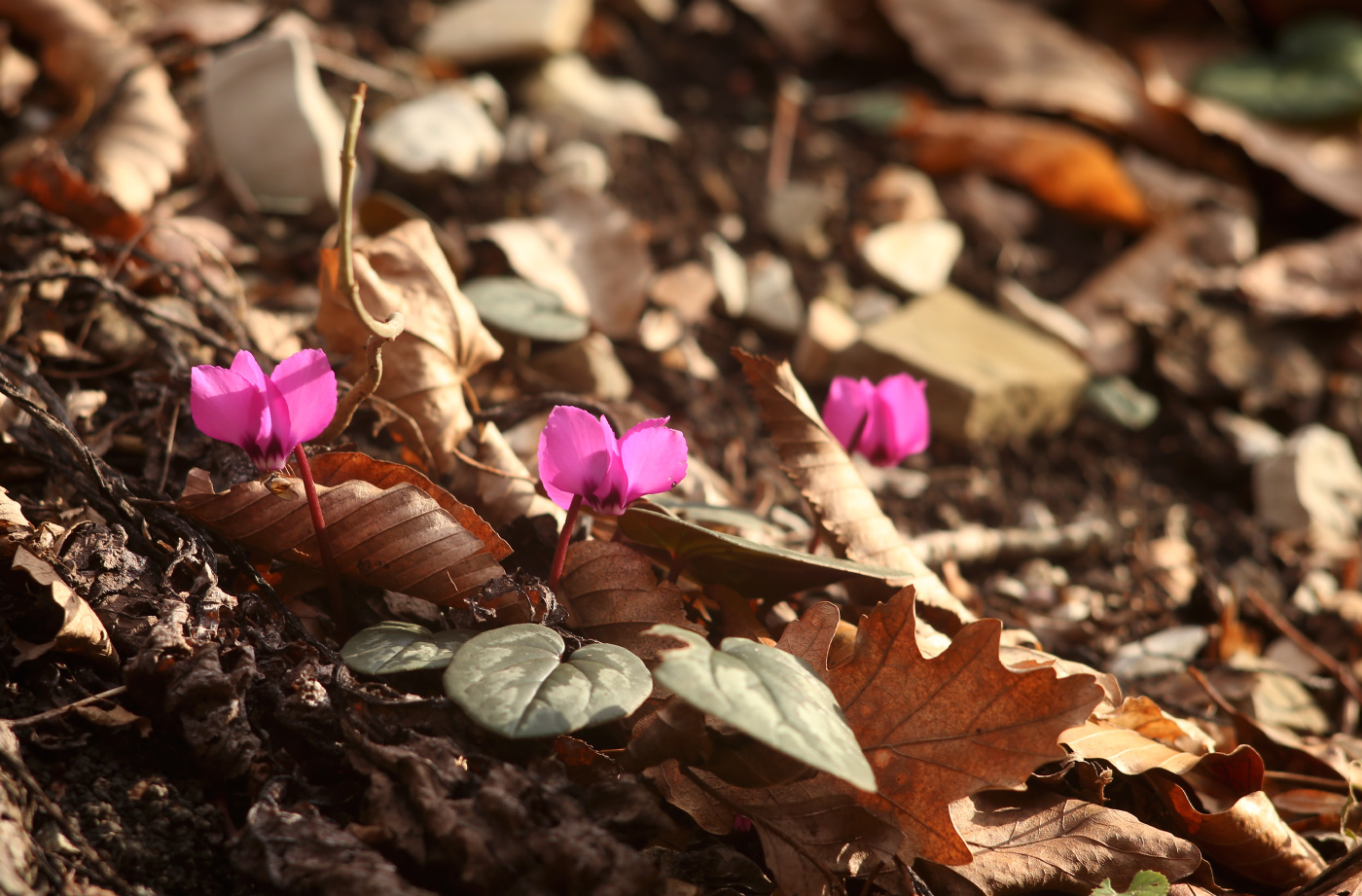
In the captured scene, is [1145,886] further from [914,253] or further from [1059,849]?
[914,253]

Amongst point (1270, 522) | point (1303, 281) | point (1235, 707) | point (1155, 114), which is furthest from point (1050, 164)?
point (1235, 707)

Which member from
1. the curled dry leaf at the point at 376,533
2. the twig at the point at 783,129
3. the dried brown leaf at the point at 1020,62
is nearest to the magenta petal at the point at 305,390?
the curled dry leaf at the point at 376,533

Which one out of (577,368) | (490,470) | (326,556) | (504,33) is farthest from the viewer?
(504,33)

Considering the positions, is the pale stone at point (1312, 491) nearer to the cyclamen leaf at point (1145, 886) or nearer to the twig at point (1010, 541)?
the twig at point (1010, 541)

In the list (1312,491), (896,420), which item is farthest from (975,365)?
(896,420)

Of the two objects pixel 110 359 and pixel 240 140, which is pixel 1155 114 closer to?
pixel 240 140

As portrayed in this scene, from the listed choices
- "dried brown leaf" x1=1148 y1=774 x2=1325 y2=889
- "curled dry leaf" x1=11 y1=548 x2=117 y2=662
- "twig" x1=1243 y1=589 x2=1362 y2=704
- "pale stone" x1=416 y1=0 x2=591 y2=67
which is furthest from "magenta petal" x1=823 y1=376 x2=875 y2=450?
"pale stone" x1=416 y1=0 x2=591 y2=67
